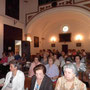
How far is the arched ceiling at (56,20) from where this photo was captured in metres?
8.94

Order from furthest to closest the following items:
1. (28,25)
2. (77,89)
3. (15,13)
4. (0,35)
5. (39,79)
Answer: (28,25) → (15,13) → (0,35) → (39,79) → (77,89)

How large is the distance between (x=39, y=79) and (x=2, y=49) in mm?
6814

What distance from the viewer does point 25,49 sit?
9.94m

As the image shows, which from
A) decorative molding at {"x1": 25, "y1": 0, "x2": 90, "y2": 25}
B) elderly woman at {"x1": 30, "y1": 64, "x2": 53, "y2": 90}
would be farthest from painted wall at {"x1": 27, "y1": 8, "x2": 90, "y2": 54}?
elderly woman at {"x1": 30, "y1": 64, "x2": 53, "y2": 90}

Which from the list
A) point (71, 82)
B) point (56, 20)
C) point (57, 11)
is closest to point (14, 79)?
point (71, 82)

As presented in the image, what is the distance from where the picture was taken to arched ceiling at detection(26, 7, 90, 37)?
29.3 ft

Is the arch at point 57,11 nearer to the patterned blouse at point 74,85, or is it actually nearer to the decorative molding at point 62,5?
the decorative molding at point 62,5

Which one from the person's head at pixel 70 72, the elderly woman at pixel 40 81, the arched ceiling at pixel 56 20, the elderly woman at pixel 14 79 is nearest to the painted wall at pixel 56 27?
the arched ceiling at pixel 56 20

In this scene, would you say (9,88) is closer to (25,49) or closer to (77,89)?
Result: (77,89)

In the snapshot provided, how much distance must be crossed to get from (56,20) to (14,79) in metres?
10.2

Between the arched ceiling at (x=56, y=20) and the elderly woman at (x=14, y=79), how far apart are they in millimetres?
7371

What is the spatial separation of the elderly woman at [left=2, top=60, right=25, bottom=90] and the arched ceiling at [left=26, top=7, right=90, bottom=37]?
737 centimetres

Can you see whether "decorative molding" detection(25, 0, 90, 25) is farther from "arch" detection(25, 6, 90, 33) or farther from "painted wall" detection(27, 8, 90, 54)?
"painted wall" detection(27, 8, 90, 54)

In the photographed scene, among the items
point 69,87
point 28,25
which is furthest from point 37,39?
point 69,87
